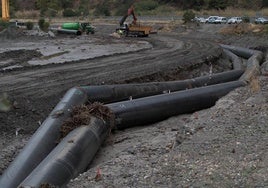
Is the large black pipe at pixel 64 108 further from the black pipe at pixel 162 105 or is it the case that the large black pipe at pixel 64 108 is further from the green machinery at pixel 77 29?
the green machinery at pixel 77 29

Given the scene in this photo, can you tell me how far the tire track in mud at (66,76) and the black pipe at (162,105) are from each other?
2.92 metres

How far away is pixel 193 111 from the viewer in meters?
17.7

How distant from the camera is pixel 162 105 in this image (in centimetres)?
1620

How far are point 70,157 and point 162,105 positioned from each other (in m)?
6.51

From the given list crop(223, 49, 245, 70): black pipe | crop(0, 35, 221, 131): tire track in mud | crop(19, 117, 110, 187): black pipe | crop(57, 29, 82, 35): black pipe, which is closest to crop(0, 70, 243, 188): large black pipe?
crop(19, 117, 110, 187): black pipe

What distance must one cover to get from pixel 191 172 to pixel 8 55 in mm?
24213

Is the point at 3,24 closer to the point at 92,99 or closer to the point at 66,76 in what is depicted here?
the point at 66,76

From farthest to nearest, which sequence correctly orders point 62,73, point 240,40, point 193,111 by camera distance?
1. point 240,40
2. point 62,73
3. point 193,111

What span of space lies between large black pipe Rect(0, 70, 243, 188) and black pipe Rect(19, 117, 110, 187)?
2.35 ft

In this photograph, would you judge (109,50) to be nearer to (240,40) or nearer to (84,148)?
(240,40)

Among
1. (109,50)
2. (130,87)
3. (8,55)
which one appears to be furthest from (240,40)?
(130,87)

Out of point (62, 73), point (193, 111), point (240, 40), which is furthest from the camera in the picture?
point (240, 40)

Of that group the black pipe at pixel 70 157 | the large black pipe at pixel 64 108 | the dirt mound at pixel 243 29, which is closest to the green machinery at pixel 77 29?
the dirt mound at pixel 243 29

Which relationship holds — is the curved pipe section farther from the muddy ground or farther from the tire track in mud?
the tire track in mud
